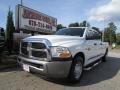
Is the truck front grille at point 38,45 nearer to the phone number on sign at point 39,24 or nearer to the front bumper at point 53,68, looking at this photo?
the front bumper at point 53,68

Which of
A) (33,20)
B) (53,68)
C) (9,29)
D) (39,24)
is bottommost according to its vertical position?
(53,68)

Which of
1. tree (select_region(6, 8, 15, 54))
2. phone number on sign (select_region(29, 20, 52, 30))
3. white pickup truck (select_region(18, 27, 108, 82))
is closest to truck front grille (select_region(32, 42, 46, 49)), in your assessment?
white pickup truck (select_region(18, 27, 108, 82))

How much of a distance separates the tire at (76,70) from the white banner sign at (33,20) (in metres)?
7.10

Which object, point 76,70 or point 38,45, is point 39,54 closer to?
point 38,45

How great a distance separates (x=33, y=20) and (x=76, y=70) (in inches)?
333

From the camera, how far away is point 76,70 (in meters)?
5.93

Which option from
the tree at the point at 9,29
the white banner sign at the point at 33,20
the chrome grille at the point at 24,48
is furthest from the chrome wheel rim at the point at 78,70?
the tree at the point at 9,29

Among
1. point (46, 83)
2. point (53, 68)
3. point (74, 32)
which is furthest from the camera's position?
point (74, 32)

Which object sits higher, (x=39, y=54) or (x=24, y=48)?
(x=24, y=48)

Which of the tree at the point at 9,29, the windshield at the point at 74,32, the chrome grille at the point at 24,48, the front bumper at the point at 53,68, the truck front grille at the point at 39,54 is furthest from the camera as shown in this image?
the tree at the point at 9,29

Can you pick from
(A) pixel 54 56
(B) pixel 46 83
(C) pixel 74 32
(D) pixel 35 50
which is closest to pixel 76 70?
(B) pixel 46 83

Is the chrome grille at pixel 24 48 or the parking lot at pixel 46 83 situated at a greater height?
the chrome grille at pixel 24 48

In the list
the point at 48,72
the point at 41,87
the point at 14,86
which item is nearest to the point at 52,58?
the point at 48,72

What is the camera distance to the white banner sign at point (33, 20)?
1210 cm
